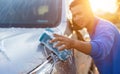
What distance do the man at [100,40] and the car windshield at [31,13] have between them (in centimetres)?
54

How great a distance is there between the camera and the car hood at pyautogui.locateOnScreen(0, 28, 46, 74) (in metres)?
2.44

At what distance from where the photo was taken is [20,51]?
273cm

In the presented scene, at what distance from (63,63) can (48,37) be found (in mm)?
236

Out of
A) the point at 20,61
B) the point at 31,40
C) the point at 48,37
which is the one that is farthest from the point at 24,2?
the point at 20,61

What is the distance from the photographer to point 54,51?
276 centimetres

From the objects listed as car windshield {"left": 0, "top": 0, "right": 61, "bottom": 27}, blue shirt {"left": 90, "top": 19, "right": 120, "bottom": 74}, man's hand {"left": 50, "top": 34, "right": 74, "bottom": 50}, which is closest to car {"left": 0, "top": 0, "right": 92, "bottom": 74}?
car windshield {"left": 0, "top": 0, "right": 61, "bottom": 27}

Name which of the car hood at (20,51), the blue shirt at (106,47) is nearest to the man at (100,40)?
the blue shirt at (106,47)

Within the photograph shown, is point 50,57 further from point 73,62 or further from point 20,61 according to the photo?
point 73,62

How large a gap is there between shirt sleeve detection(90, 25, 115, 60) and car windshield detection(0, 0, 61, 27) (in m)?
0.79

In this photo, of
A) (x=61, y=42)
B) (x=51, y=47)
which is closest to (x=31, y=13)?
(x=51, y=47)

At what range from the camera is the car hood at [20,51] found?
2439mm

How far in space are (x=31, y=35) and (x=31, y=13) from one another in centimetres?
51

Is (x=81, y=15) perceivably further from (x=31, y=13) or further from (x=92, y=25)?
(x=31, y=13)

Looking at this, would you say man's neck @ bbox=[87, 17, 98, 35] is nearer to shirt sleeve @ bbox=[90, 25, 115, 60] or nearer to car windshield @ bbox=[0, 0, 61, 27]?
shirt sleeve @ bbox=[90, 25, 115, 60]
